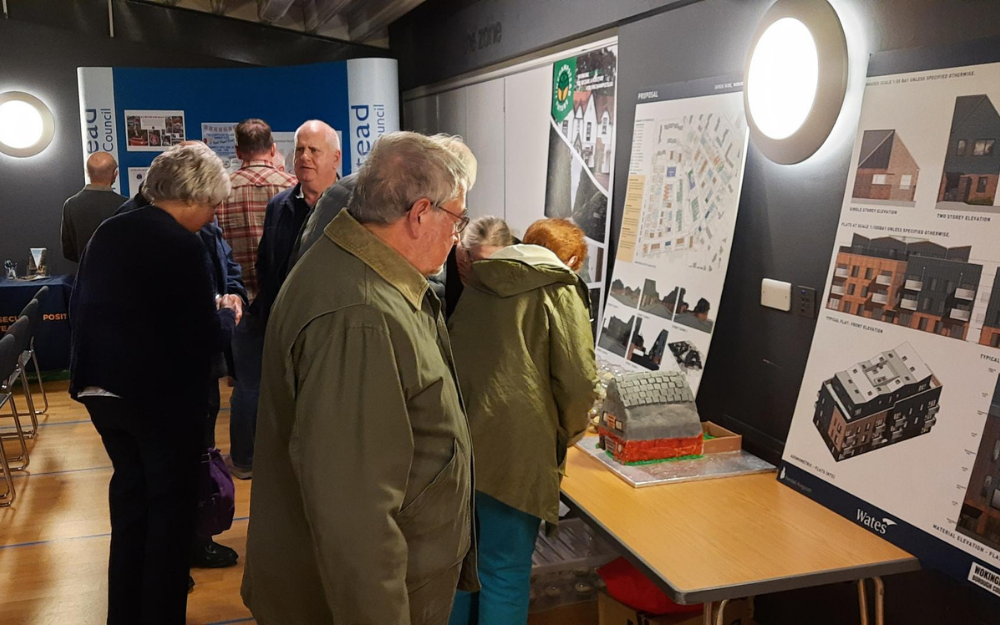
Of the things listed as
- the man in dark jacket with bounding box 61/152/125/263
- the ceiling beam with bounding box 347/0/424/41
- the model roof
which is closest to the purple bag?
the model roof

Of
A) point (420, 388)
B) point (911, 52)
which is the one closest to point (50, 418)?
point (420, 388)

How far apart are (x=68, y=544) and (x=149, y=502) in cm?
150

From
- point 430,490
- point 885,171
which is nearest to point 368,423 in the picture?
point 430,490

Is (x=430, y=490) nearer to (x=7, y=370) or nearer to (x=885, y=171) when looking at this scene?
(x=885, y=171)

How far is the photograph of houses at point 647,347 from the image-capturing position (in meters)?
3.09

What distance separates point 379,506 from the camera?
53.1 inches

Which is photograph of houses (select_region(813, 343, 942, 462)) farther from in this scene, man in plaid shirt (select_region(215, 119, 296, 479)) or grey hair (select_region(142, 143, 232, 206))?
man in plaid shirt (select_region(215, 119, 296, 479))

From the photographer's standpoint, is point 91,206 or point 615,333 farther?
point 91,206

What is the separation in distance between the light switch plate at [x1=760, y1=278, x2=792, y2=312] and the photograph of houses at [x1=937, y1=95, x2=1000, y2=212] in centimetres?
66

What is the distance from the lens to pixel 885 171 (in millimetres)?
2119

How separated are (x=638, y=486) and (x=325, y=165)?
1.79m

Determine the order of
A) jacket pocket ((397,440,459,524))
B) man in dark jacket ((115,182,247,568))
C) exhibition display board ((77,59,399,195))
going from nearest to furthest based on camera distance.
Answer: jacket pocket ((397,440,459,524)) < man in dark jacket ((115,182,247,568)) < exhibition display board ((77,59,399,195))

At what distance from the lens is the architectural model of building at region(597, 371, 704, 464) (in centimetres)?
245

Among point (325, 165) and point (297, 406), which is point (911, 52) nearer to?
point (297, 406)
